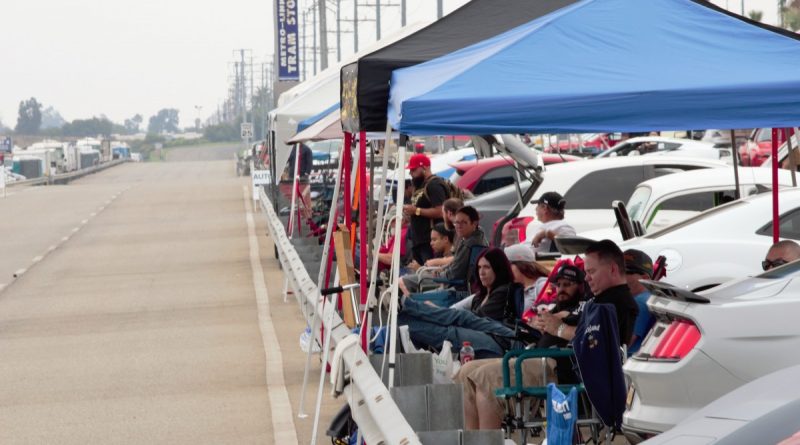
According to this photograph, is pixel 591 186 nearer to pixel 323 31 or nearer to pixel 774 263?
pixel 774 263

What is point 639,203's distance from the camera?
13.9 meters

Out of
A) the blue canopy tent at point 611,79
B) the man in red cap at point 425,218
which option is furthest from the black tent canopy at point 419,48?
the man in red cap at point 425,218

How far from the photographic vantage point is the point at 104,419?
32.8 feet

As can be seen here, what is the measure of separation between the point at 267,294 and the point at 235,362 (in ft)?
17.2

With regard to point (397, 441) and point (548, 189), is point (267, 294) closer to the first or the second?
point (548, 189)

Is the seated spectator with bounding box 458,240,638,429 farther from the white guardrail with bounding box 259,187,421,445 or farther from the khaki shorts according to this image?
the white guardrail with bounding box 259,187,421,445

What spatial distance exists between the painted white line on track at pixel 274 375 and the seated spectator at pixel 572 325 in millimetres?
1877

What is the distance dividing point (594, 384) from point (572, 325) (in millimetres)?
960

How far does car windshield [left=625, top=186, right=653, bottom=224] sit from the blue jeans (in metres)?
5.27

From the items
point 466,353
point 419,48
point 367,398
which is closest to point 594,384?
point 367,398

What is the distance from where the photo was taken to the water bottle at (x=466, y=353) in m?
8.23

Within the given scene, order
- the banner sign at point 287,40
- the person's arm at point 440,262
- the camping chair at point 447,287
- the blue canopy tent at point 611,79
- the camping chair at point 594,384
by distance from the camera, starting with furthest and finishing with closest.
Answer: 1. the banner sign at point 287,40
2. the person's arm at point 440,262
3. the camping chair at point 447,287
4. the camping chair at point 594,384
5. the blue canopy tent at point 611,79

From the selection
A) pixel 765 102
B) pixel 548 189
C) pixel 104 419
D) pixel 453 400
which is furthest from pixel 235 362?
pixel 765 102

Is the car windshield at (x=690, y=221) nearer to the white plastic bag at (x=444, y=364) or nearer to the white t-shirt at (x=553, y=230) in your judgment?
the white t-shirt at (x=553, y=230)
